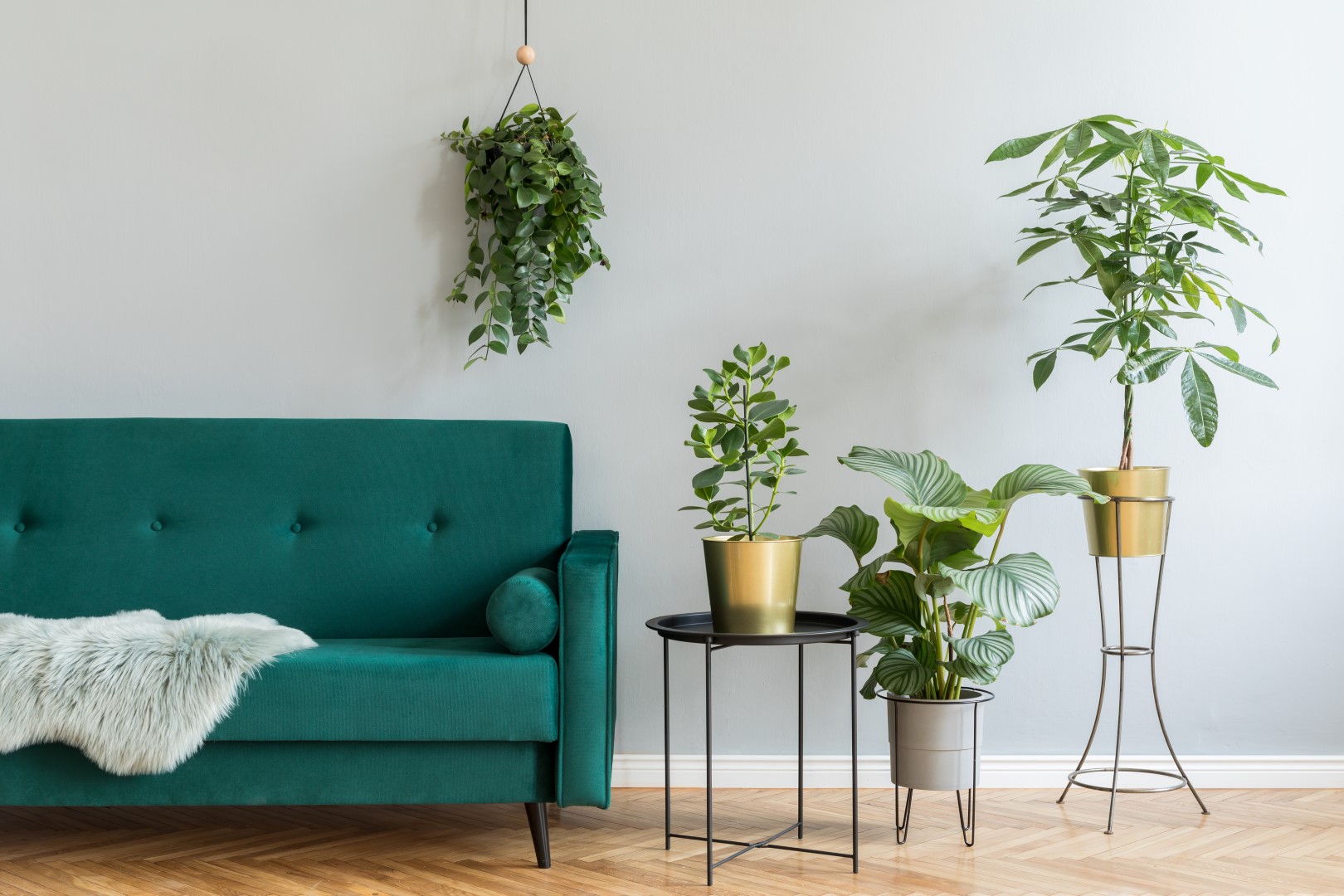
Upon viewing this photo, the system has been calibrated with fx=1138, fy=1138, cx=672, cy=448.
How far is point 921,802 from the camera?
2.67 meters

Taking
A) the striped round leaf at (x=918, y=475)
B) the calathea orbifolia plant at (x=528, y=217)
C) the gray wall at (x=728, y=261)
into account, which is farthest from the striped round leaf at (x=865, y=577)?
the calathea orbifolia plant at (x=528, y=217)

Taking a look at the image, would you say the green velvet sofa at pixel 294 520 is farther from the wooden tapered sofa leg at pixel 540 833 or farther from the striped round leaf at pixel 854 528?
the striped round leaf at pixel 854 528

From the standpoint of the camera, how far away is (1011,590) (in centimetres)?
217

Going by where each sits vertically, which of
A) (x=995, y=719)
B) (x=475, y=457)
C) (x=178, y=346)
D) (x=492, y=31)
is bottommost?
(x=995, y=719)

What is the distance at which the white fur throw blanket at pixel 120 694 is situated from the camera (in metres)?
2.03

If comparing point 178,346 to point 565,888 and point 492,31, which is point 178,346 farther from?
point 565,888

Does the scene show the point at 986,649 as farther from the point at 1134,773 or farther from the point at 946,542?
the point at 1134,773

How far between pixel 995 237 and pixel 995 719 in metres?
1.20

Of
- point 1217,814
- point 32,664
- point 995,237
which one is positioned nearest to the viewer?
point 32,664

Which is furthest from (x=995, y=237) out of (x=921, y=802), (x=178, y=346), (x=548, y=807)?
(x=178, y=346)

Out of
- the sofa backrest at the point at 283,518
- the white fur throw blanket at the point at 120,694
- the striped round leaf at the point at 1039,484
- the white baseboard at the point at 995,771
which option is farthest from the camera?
the white baseboard at the point at 995,771

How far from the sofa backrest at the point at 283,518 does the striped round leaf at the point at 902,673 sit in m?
0.79

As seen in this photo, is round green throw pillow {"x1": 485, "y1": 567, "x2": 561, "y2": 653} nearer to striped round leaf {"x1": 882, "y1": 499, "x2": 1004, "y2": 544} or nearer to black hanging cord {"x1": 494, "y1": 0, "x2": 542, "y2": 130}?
striped round leaf {"x1": 882, "y1": 499, "x2": 1004, "y2": 544}

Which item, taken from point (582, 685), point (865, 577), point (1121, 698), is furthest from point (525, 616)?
point (1121, 698)
